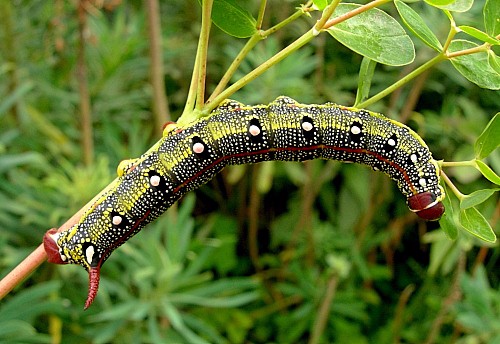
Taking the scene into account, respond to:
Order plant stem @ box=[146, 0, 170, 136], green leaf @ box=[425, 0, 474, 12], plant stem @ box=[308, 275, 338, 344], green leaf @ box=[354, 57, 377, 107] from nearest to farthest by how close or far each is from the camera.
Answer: green leaf @ box=[425, 0, 474, 12] → green leaf @ box=[354, 57, 377, 107] → plant stem @ box=[146, 0, 170, 136] → plant stem @ box=[308, 275, 338, 344]

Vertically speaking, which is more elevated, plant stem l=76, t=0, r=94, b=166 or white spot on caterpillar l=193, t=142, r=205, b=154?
plant stem l=76, t=0, r=94, b=166

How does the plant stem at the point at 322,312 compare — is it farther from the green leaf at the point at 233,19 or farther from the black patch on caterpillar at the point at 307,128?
the green leaf at the point at 233,19

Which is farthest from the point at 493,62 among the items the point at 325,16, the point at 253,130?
the point at 253,130

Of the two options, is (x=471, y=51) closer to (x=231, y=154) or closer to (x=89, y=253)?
(x=231, y=154)

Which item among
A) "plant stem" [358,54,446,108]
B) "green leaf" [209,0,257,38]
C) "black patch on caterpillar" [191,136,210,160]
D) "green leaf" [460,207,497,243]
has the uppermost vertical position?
"green leaf" [209,0,257,38]

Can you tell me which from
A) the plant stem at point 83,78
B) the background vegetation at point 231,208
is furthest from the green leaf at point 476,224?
the plant stem at point 83,78

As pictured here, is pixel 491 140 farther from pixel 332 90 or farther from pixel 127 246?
pixel 332 90

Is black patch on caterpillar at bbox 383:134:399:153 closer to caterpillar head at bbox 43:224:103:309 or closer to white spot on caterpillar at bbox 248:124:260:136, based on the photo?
white spot on caterpillar at bbox 248:124:260:136

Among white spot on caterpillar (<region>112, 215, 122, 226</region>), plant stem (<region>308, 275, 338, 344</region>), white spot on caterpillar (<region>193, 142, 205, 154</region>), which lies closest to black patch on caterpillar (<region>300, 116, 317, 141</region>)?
white spot on caterpillar (<region>193, 142, 205, 154</region>)

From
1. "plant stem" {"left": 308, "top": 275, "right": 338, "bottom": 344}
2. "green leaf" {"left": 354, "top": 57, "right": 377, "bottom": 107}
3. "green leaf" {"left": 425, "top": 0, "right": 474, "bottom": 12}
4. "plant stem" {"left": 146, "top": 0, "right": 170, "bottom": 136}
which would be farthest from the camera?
"plant stem" {"left": 308, "top": 275, "right": 338, "bottom": 344}
